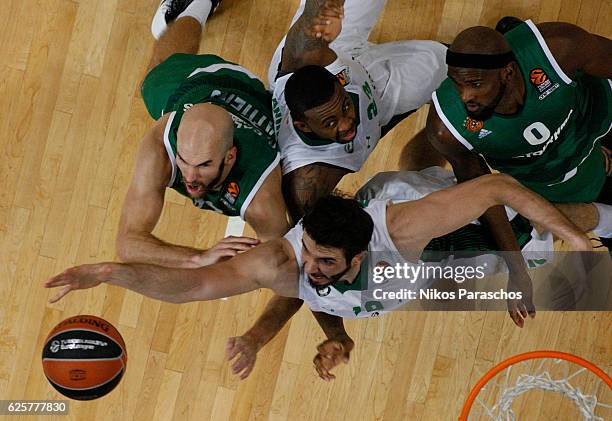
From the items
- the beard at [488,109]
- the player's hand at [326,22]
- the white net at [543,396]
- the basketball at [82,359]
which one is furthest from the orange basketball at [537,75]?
the basketball at [82,359]

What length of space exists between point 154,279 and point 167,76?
0.97 meters

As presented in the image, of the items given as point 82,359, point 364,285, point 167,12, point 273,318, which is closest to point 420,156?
point 364,285

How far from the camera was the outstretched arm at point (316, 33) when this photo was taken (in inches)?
99.2

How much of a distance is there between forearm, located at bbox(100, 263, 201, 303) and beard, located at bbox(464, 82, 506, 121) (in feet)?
3.14

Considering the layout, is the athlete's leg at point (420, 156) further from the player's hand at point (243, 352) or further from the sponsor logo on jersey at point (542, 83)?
the player's hand at point (243, 352)

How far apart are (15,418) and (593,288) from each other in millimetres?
2492

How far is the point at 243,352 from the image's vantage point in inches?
95.7

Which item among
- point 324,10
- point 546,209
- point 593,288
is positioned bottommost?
point 593,288

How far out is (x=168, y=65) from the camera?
2830mm

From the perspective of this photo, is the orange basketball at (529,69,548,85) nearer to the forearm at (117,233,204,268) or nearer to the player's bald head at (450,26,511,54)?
the player's bald head at (450,26,511,54)

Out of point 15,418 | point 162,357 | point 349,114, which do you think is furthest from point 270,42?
point 15,418

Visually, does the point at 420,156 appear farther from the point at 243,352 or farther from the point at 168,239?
the point at 168,239

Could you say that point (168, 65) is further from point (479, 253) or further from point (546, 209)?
point (546, 209)

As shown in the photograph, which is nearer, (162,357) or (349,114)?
(349,114)
